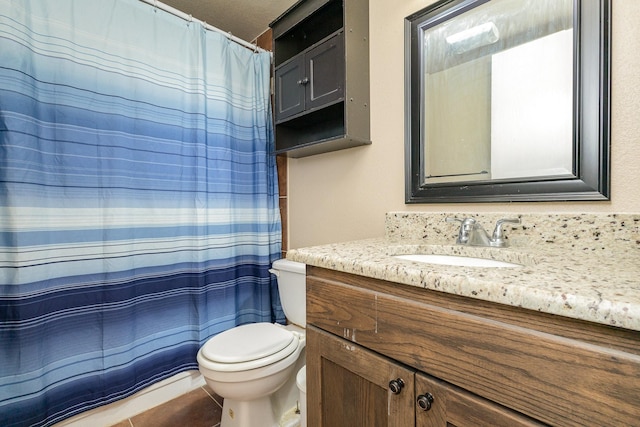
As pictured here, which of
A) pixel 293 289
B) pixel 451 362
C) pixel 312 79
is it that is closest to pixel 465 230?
pixel 451 362

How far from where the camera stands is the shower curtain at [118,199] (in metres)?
1.07

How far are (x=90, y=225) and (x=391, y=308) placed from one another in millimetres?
1328

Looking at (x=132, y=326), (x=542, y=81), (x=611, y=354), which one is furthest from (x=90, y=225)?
(x=542, y=81)

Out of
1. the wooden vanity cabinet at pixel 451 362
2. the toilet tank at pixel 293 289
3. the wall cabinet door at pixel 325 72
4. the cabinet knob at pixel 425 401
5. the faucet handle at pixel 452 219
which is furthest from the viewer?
the toilet tank at pixel 293 289

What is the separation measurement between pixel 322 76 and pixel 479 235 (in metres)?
0.98

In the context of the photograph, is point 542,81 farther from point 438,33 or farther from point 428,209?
point 428,209

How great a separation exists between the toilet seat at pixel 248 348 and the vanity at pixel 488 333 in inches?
16.2

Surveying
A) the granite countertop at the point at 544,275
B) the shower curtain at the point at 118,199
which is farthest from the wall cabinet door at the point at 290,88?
the granite countertop at the point at 544,275

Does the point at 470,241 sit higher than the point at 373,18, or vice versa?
the point at 373,18

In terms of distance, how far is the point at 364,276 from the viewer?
26.8 inches

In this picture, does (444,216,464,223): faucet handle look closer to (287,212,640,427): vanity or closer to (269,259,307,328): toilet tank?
(287,212,640,427): vanity

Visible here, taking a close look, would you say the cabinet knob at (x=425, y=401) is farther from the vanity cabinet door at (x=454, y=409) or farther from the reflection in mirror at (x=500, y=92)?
the reflection in mirror at (x=500, y=92)

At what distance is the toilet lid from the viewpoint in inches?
44.7

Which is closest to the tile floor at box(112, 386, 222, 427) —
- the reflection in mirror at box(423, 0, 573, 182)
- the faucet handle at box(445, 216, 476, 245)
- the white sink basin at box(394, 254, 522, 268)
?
the white sink basin at box(394, 254, 522, 268)
